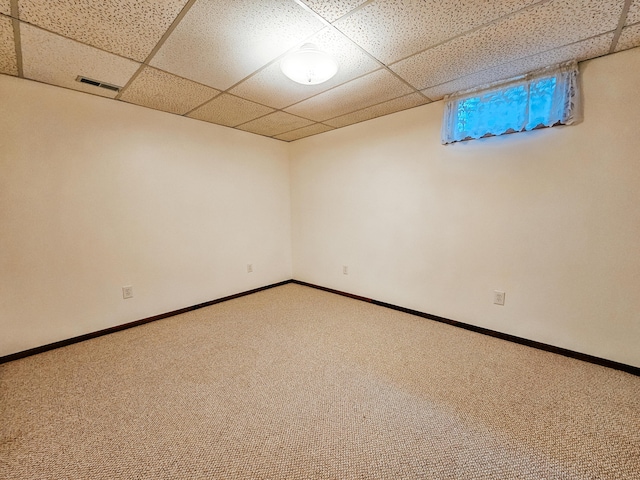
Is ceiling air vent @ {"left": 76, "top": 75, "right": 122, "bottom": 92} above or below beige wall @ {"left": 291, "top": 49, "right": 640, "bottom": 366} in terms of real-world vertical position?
above

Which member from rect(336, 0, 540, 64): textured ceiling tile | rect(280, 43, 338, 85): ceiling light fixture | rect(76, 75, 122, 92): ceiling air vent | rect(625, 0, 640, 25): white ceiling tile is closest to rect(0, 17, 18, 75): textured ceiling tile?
rect(76, 75, 122, 92): ceiling air vent

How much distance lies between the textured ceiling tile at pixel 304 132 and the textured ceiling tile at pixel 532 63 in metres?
1.46

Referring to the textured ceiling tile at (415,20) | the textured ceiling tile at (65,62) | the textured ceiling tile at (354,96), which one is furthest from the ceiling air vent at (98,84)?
the textured ceiling tile at (415,20)

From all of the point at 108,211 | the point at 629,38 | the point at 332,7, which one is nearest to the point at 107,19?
the point at 332,7

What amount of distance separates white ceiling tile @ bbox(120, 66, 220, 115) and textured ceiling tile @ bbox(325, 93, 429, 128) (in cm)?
148

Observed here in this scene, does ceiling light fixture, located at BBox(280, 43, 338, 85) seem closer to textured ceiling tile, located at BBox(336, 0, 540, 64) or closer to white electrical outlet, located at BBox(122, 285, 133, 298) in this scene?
textured ceiling tile, located at BBox(336, 0, 540, 64)

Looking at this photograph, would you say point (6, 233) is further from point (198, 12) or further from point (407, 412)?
point (407, 412)

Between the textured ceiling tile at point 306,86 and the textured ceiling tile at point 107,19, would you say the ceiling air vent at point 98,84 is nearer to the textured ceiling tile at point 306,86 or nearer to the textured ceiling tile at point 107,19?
the textured ceiling tile at point 107,19

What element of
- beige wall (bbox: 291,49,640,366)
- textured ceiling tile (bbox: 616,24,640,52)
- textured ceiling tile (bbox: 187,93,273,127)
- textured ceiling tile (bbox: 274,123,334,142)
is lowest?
beige wall (bbox: 291,49,640,366)

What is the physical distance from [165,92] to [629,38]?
3491mm

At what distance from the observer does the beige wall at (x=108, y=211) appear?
7.16 ft

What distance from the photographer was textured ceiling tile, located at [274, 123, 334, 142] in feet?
11.6

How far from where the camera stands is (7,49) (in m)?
1.75

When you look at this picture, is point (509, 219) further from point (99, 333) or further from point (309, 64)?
point (99, 333)
